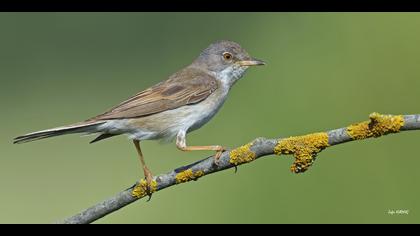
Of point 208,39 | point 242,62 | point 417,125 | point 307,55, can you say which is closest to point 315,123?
point 242,62

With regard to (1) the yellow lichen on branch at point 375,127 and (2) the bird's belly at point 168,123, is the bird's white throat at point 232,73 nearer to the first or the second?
(2) the bird's belly at point 168,123

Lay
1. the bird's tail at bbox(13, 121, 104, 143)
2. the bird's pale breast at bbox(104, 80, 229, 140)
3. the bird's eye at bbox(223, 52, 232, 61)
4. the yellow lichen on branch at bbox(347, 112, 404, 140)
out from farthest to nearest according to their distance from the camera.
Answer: the bird's eye at bbox(223, 52, 232, 61)
the bird's pale breast at bbox(104, 80, 229, 140)
the bird's tail at bbox(13, 121, 104, 143)
the yellow lichen on branch at bbox(347, 112, 404, 140)

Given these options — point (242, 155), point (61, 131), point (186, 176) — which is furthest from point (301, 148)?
point (61, 131)

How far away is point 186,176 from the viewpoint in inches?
142

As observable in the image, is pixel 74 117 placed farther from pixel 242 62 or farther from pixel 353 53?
pixel 353 53

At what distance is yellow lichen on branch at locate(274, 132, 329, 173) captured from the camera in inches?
126

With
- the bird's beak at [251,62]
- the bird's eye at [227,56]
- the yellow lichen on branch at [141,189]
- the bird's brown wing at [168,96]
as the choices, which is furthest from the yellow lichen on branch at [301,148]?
the bird's eye at [227,56]

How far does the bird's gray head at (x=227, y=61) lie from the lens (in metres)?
5.23

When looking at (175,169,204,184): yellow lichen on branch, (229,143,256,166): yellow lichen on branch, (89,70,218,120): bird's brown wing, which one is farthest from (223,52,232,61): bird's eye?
(229,143,256,166): yellow lichen on branch

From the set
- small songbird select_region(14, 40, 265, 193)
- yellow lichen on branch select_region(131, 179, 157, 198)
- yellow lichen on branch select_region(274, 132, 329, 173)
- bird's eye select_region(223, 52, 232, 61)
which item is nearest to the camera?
yellow lichen on branch select_region(274, 132, 329, 173)

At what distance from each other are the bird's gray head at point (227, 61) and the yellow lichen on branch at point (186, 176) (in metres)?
1.68

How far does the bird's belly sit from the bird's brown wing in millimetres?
41

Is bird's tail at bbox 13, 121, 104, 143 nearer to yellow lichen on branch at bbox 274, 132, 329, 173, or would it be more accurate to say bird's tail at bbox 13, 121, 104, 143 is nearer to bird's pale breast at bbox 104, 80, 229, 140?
bird's pale breast at bbox 104, 80, 229, 140

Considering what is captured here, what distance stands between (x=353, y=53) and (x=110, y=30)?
8.25ft
